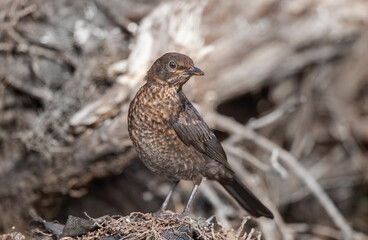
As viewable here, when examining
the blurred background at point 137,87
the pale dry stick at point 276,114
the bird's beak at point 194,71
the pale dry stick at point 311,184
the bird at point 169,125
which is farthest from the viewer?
the pale dry stick at point 276,114

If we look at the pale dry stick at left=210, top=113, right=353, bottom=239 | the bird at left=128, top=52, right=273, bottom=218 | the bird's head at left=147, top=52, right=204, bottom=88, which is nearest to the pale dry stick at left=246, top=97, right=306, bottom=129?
the pale dry stick at left=210, top=113, right=353, bottom=239

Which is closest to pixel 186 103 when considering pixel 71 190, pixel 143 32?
pixel 143 32

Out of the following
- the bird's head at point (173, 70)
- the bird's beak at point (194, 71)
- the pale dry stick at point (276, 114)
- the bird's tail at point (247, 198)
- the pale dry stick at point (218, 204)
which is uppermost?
the pale dry stick at point (276, 114)

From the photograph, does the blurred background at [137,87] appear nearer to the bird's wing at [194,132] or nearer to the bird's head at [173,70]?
the bird's wing at [194,132]

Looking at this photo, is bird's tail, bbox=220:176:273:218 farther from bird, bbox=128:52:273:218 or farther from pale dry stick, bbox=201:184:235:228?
pale dry stick, bbox=201:184:235:228

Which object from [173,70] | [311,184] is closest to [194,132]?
[173,70]

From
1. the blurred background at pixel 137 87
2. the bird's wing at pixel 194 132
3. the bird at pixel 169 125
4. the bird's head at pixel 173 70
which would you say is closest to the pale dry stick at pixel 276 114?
the blurred background at pixel 137 87

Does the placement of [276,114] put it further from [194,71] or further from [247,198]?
[194,71]
